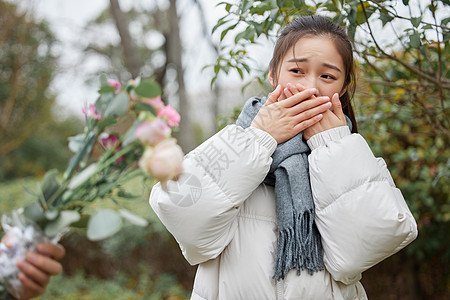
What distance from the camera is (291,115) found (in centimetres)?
115

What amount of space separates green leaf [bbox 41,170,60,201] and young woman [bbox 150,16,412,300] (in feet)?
1.10

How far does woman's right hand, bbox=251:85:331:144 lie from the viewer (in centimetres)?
113

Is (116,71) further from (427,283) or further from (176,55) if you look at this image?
(427,283)

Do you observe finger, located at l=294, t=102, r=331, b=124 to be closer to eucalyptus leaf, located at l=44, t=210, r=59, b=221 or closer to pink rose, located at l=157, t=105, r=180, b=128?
pink rose, located at l=157, t=105, r=180, b=128

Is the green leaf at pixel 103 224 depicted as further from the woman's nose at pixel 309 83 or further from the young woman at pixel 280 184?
the woman's nose at pixel 309 83

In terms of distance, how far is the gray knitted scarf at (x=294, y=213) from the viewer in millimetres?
1058

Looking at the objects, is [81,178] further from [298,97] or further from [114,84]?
[298,97]

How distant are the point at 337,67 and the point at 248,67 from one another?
552mm

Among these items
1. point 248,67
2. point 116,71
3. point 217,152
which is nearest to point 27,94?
point 116,71

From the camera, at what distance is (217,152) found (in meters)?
1.04

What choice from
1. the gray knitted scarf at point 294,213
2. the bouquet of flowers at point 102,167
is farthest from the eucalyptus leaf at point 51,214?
the gray knitted scarf at point 294,213

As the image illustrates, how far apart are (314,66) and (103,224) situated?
800mm

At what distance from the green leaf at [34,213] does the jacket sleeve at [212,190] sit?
349mm

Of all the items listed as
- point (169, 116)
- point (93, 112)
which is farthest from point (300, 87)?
point (93, 112)
